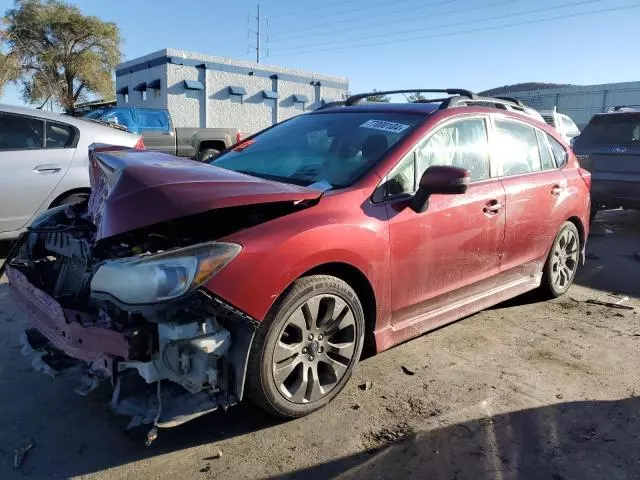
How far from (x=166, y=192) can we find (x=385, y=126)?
178 centimetres

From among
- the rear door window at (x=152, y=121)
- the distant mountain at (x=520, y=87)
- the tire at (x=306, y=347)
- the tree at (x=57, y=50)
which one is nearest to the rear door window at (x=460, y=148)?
the tire at (x=306, y=347)

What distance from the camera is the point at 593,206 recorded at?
9008 millimetres

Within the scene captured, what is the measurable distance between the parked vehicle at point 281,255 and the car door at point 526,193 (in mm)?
25

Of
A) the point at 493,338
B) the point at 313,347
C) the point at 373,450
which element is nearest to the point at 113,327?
the point at 313,347

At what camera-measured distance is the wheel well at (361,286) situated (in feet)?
10.00

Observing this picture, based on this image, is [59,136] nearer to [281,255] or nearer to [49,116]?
[49,116]

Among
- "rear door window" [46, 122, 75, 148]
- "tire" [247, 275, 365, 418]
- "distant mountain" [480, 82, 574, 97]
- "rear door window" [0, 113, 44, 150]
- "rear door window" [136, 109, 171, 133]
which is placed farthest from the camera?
"distant mountain" [480, 82, 574, 97]

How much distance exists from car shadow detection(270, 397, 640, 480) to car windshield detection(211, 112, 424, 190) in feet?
4.96

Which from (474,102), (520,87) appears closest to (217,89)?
(474,102)

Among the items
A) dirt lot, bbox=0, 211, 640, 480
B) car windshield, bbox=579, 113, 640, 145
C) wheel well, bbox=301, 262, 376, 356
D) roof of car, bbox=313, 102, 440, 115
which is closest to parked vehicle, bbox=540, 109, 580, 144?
car windshield, bbox=579, 113, 640, 145

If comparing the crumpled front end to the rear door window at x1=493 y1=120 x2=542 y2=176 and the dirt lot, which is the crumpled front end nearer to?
the dirt lot

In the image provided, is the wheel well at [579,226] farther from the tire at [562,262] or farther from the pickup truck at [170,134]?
the pickup truck at [170,134]

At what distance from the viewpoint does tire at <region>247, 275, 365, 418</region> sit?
9.04ft

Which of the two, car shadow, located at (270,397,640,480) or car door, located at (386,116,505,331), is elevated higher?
car door, located at (386,116,505,331)
